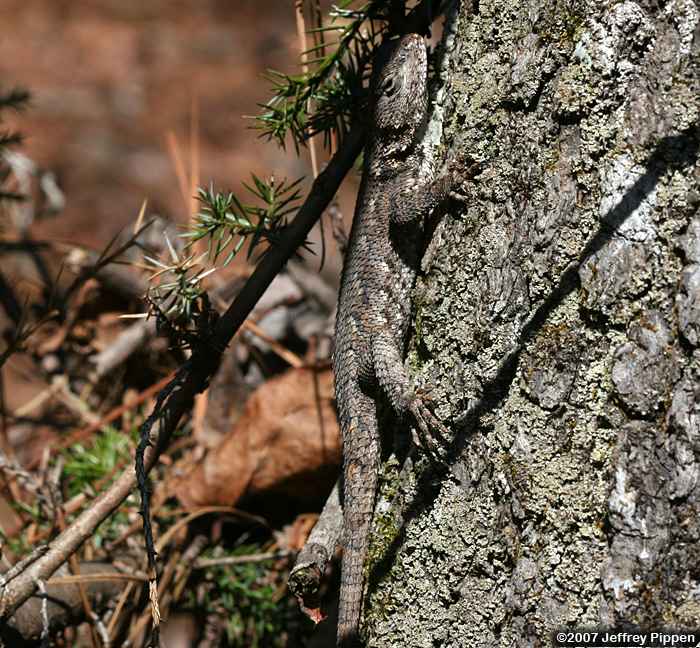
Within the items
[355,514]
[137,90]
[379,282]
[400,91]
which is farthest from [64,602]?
[137,90]

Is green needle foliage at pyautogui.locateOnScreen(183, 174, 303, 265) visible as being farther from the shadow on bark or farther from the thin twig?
the shadow on bark

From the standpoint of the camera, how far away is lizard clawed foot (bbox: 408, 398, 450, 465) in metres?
2.34

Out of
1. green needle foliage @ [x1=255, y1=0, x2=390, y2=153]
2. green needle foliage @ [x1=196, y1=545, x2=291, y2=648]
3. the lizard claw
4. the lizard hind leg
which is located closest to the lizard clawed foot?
the lizard hind leg

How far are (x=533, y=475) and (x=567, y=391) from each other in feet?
0.78

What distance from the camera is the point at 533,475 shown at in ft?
6.95

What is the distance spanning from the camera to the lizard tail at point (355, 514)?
96.5 inches

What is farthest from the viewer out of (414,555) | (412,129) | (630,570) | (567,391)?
(412,129)

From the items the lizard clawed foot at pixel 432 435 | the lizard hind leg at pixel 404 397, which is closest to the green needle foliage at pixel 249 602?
the lizard hind leg at pixel 404 397

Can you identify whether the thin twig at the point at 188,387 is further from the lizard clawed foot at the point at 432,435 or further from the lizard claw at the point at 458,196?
the lizard clawed foot at the point at 432,435

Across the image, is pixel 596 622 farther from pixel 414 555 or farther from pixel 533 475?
pixel 414 555

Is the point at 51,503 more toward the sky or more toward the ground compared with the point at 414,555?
more toward the sky

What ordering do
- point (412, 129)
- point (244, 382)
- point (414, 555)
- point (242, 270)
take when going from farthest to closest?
point (242, 270)
point (244, 382)
point (412, 129)
point (414, 555)

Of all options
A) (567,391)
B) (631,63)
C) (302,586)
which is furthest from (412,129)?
(302,586)

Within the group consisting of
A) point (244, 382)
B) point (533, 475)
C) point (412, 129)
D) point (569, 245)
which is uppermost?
point (412, 129)
